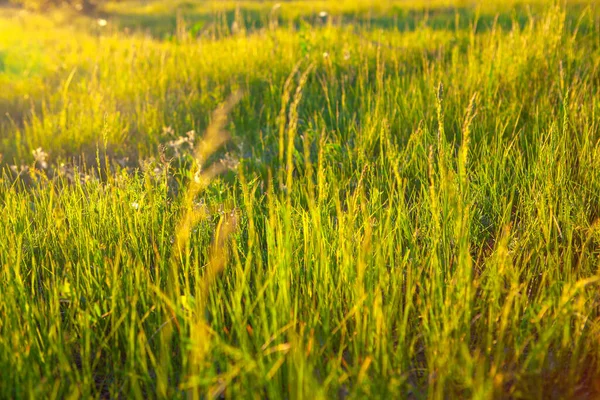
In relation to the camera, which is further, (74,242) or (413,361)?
(74,242)

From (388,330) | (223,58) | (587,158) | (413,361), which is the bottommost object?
(413,361)

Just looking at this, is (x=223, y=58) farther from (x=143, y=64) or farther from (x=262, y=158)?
(x=262, y=158)

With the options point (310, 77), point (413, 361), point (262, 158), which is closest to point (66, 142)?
point (262, 158)

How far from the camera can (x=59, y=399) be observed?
5.34 ft

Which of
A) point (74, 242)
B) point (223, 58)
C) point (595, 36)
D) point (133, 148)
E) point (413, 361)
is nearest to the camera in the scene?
point (413, 361)

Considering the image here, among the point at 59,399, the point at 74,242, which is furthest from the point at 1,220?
the point at 59,399

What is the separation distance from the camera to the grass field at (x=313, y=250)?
1577 mm

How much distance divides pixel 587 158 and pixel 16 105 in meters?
4.47

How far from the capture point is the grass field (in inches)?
62.1

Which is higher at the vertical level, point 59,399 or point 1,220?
point 1,220

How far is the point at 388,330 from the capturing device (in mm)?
1648

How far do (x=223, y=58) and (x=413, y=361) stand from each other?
3919 mm

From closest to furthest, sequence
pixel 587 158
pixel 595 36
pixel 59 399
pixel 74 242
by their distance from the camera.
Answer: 1. pixel 59 399
2. pixel 74 242
3. pixel 587 158
4. pixel 595 36

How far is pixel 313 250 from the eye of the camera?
6.79ft
